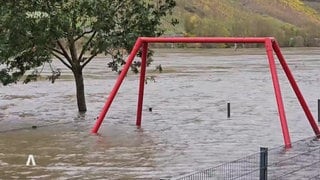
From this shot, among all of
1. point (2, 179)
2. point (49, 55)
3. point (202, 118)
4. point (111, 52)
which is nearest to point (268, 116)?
point (202, 118)

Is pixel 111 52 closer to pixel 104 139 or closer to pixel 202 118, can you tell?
pixel 202 118

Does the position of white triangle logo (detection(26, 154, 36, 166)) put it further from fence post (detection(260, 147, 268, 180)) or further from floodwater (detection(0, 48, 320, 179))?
fence post (detection(260, 147, 268, 180))

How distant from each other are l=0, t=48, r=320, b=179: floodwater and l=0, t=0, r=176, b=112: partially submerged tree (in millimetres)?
2189

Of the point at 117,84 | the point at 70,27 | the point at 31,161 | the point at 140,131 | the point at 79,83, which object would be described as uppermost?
the point at 70,27

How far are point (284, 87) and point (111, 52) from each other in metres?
18.6

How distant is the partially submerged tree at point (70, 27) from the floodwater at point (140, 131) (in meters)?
2.19

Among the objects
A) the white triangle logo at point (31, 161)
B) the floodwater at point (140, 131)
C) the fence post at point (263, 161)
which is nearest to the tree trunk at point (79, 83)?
the floodwater at point (140, 131)

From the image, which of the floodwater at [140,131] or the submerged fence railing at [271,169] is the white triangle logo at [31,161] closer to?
the floodwater at [140,131]

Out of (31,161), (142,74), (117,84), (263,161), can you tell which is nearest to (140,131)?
(142,74)

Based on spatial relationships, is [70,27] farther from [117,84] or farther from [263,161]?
[263,161]

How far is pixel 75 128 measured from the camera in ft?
75.2

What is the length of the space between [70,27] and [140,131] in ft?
14.7

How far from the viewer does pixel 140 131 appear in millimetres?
21984

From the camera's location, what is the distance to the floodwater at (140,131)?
52.3 feet
